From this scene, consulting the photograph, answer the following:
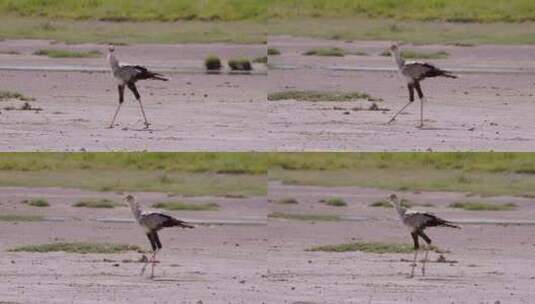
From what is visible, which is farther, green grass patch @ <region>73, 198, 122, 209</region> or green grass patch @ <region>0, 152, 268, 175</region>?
green grass patch @ <region>0, 152, 268, 175</region>

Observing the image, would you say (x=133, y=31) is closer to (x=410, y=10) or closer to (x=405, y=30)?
(x=405, y=30)

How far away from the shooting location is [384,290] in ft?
62.1

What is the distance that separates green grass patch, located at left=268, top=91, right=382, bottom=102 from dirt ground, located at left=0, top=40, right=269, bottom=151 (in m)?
0.26

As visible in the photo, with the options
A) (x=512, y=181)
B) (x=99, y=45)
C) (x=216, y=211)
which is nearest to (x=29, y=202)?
(x=216, y=211)

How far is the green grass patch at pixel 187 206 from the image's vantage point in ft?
87.3

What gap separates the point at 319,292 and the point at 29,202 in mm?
9116

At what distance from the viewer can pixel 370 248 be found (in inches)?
857

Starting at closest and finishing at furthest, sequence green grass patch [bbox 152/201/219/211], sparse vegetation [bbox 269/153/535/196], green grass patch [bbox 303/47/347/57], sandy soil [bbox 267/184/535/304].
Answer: sandy soil [bbox 267/184/535/304] → green grass patch [bbox 152/201/219/211] → sparse vegetation [bbox 269/153/535/196] → green grass patch [bbox 303/47/347/57]

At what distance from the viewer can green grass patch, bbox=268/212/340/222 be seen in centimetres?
2511

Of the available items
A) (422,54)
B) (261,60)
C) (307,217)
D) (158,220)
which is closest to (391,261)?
(158,220)

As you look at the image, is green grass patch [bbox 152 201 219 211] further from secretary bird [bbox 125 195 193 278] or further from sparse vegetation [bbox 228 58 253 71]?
secretary bird [bbox 125 195 193 278]

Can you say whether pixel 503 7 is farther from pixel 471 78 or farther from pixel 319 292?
pixel 319 292

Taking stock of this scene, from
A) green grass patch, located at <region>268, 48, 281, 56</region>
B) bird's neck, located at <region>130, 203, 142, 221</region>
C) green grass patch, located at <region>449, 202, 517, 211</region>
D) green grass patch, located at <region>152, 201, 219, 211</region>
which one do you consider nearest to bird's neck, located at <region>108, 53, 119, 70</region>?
bird's neck, located at <region>130, 203, 142, 221</region>

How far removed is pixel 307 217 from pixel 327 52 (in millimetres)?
4979
